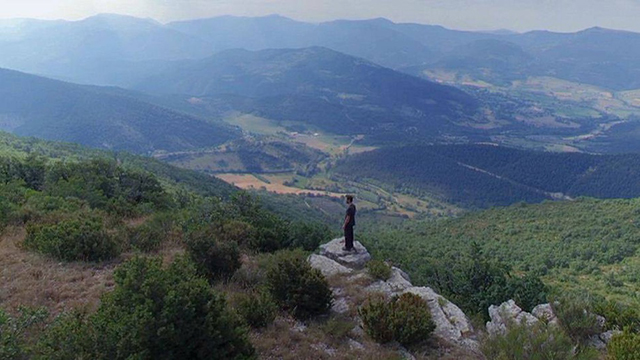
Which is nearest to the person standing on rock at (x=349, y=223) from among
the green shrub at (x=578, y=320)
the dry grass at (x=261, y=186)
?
the green shrub at (x=578, y=320)

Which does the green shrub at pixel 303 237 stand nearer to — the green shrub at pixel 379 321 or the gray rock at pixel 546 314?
the green shrub at pixel 379 321

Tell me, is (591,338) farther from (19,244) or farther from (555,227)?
(555,227)

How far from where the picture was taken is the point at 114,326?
19.7 feet

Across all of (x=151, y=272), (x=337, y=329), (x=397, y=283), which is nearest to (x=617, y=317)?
(x=397, y=283)

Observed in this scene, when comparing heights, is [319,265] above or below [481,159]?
above

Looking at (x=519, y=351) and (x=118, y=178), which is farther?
(x=118, y=178)

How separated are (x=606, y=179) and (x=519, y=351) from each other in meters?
158

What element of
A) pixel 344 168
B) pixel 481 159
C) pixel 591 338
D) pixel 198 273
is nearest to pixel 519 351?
pixel 591 338

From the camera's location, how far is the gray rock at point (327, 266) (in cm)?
1361

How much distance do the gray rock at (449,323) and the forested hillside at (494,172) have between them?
4979 inches

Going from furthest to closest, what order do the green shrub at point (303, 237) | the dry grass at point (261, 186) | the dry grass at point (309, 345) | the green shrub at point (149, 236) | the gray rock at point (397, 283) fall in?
the dry grass at point (261, 186), the green shrub at point (303, 237), the green shrub at point (149, 236), the gray rock at point (397, 283), the dry grass at point (309, 345)

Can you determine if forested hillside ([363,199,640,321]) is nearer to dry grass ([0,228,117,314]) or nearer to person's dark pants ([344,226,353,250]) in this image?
person's dark pants ([344,226,353,250])

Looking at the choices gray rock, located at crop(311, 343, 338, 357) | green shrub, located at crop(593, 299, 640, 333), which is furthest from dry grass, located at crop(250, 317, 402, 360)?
green shrub, located at crop(593, 299, 640, 333)

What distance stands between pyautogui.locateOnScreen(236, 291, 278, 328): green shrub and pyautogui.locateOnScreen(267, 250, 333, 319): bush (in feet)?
2.73
